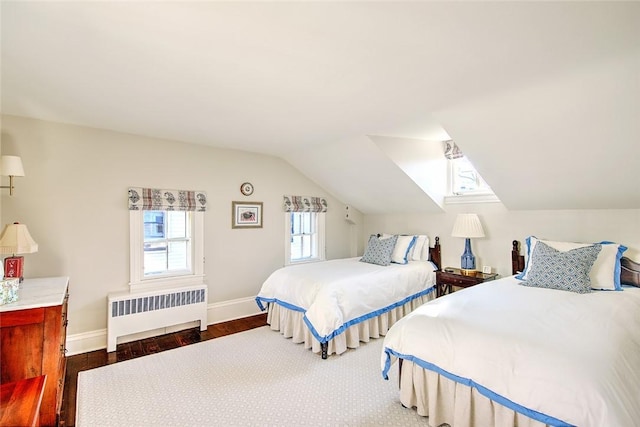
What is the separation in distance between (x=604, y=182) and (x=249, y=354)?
3.67 meters

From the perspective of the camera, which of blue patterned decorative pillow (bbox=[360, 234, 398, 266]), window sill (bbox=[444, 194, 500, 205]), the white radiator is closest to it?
the white radiator

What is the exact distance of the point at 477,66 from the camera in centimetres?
191

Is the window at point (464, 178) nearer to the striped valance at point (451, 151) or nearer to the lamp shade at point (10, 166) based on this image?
the striped valance at point (451, 151)

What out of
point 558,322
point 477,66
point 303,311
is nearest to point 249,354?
point 303,311

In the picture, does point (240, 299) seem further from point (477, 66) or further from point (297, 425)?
point (477, 66)

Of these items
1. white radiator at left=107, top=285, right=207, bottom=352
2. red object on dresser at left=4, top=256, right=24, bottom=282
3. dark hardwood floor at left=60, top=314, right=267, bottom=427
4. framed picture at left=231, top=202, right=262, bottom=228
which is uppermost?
framed picture at left=231, top=202, right=262, bottom=228

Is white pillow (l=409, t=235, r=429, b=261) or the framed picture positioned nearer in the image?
the framed picture

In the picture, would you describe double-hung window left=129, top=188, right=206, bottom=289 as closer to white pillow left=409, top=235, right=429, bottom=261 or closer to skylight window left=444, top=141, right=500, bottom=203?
white pillow left=409, top=235, right=429, bottom=261

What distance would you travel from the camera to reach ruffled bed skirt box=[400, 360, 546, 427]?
5.50ft

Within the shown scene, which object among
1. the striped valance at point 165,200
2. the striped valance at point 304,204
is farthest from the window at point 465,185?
the striped valance at point 165,200

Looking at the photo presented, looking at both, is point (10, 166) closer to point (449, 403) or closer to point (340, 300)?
point (340, 300)

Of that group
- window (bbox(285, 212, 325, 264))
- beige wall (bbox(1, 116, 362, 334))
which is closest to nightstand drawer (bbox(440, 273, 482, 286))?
window (bbox(285, 212, 325, 264))

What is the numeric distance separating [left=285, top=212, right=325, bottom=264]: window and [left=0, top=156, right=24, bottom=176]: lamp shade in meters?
3.03

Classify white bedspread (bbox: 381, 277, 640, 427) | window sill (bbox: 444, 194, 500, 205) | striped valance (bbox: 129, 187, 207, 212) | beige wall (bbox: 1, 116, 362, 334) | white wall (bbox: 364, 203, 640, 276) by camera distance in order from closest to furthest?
white bedspread (bbox: 381, 277, 640, 427)
beige wall (bbox: 1, 116, 362, 334)
white wall (bbox: 364, 203, 640, 276)
striped valance (bbox: 129, 187, 207, 212)
window sill (bbox: 444, 194, 500, 205)
